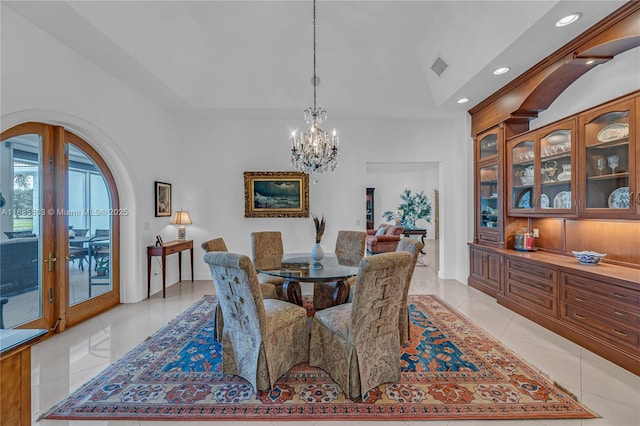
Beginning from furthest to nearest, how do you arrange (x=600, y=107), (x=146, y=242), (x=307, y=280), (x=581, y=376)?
(x=146, y=242) → (x=600, y=107) → (x=307, y=280) → (x=581, y=376)

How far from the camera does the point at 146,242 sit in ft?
14.7

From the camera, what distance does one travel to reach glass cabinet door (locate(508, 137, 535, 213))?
155 inches

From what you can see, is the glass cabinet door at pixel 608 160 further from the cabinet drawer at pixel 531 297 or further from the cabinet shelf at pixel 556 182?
the cabinet drawer at pixel 531 297

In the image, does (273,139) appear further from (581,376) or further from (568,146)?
(581,376)

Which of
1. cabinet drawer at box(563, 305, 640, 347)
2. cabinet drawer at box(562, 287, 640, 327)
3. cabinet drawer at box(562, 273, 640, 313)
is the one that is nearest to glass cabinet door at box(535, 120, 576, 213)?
cabinet drawer at box(562, 273, 640, 313)

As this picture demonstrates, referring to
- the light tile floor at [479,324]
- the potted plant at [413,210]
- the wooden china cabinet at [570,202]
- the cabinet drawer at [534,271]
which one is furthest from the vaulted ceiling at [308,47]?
the potted plant at [413,210]

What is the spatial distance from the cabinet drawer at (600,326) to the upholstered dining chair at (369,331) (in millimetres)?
2092

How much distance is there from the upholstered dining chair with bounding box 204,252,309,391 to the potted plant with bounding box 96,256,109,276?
272cm

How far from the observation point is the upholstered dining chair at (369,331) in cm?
201

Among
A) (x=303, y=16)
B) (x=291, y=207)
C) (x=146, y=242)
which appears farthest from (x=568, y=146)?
(x=146, y=242)

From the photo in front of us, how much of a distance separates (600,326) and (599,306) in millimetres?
188

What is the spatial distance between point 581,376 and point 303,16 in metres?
4.99

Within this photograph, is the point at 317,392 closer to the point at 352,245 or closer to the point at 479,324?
the point at 352,245

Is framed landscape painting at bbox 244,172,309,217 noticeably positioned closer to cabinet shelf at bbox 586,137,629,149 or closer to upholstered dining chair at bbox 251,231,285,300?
upholstered dining chair at bbox 251,231,285,300
